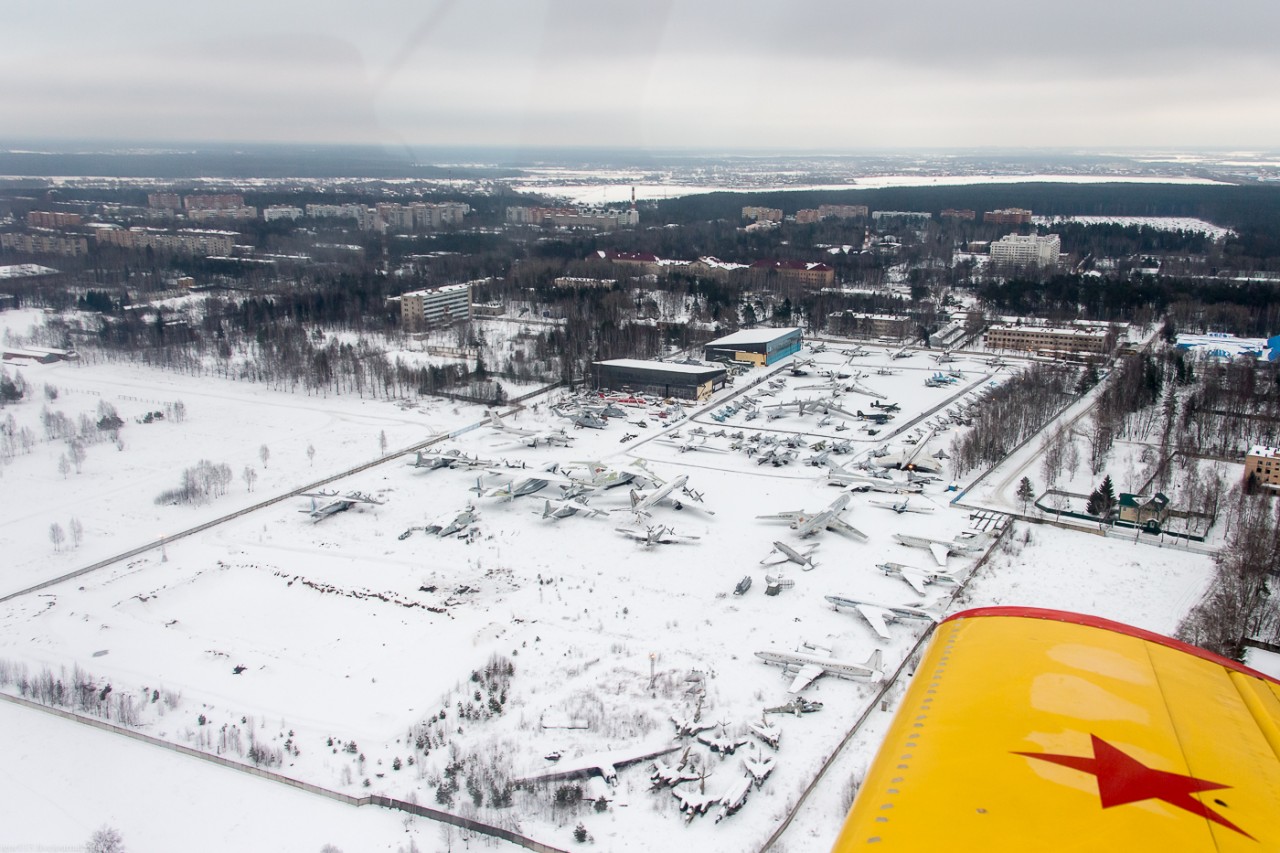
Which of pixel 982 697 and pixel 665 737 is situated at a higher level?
pixel 982 697

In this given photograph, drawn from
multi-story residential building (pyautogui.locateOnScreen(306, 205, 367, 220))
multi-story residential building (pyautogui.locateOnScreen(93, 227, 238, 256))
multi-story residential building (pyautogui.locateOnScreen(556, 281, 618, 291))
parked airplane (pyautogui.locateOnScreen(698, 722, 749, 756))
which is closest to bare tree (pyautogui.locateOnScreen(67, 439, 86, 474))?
parked airplane (pyautogui.locateOnScreen(698, 722, 749, 756))

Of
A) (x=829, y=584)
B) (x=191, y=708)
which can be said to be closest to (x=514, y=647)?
(x=191, y=708)

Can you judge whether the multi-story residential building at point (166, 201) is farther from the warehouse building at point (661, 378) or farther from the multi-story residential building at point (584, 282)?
the warehouse building at point (661, 378)

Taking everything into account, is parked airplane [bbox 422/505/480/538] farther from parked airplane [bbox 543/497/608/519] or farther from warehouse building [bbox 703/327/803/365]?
warehouse building [bbox 703/327/803/365]

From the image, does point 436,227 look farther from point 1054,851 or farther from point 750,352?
point 1054,851

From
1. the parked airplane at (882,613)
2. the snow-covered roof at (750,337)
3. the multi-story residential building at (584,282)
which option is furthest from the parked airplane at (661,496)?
the multi-story residential building at (584,282)

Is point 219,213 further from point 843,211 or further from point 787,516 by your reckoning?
point 787,516

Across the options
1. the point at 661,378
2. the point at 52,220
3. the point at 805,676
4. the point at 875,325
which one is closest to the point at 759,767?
the point at 805,676
